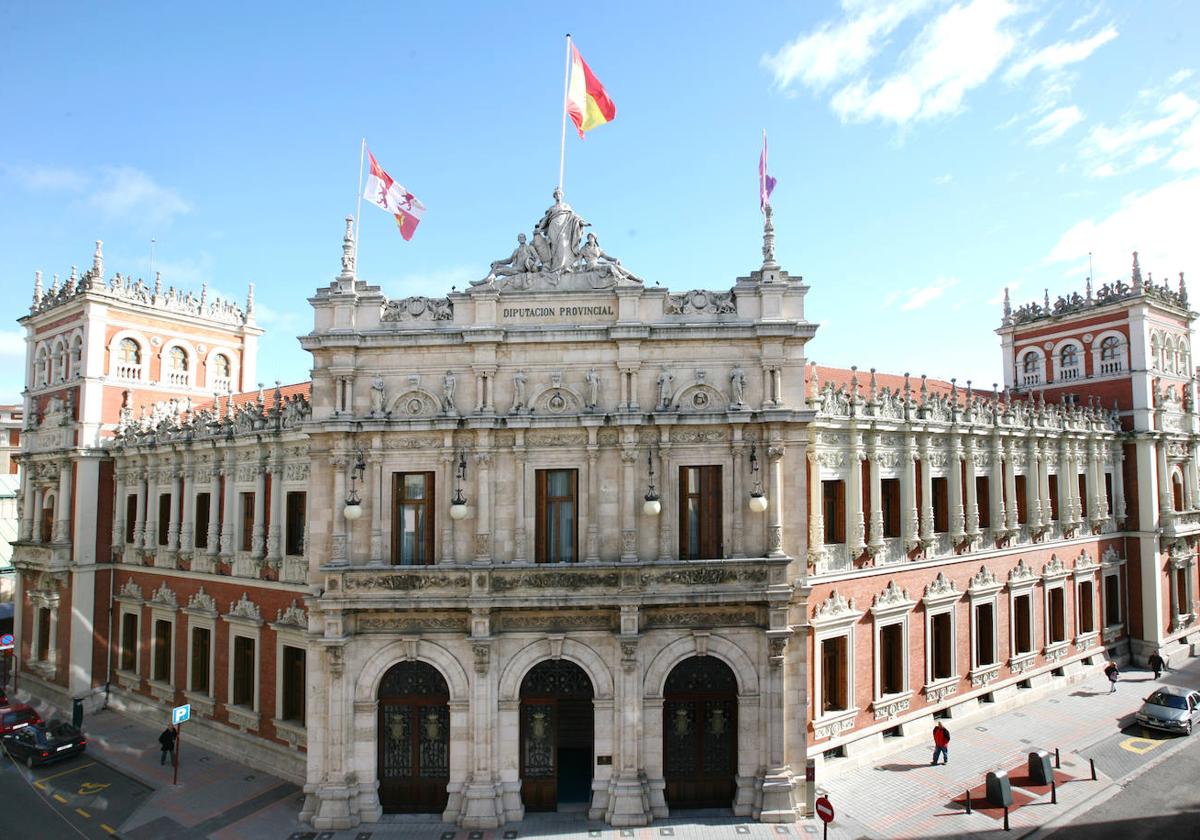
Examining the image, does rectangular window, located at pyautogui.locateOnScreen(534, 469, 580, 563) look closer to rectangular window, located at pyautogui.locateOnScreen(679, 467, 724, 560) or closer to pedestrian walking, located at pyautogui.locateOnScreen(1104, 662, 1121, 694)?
rectangular window, located at pyautogui.locateOnScreen(679, 467, 724, 560)

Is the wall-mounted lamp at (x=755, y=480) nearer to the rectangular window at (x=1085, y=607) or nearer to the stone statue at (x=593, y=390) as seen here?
the stone statue at (x=593, y=390)

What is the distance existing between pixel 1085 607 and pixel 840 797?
19952 millimetres

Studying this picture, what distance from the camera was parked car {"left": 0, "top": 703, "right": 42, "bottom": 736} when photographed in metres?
26.7

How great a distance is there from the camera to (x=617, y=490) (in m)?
19.8

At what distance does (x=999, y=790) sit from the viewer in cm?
1941

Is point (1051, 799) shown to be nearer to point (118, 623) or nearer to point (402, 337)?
point (402, 337)

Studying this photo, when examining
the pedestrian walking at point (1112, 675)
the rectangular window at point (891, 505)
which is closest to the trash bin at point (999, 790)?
the rectangular window at point (891, 505)

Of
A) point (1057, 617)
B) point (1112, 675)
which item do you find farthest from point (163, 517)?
point (1112, 675)

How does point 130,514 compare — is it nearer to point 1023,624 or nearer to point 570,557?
point 570,557

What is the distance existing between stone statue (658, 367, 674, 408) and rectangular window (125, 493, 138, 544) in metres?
25.1

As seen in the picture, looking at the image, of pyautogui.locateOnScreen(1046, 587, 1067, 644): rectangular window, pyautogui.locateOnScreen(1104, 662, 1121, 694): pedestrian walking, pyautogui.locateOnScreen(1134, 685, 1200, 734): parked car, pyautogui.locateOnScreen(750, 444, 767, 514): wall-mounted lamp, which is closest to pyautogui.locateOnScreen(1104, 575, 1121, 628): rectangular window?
pyautogui.locateOnScreen(1046, 587, 1067, 644): rectangular window

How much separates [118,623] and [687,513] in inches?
1047

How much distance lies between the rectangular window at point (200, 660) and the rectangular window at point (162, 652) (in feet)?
7.35

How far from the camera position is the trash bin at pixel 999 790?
19.2m
